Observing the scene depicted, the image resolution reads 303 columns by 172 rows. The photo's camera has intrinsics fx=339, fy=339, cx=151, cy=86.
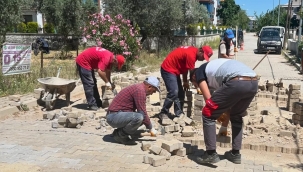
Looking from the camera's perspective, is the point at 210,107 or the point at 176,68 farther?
Result: the point at 176,68

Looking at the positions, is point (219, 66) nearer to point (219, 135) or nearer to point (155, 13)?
point (219, 135)

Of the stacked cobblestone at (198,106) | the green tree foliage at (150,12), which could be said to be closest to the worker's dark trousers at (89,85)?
the stacked cobblestone at (198,106)

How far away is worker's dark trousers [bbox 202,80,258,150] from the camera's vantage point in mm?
3898

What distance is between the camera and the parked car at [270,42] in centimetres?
2380

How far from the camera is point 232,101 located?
398 centimetres

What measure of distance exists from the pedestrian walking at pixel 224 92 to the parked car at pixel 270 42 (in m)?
21.1

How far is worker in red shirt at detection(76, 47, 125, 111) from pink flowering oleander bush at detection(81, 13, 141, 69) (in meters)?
5.38

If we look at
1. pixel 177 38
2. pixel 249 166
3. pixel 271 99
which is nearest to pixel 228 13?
pixel 177 38

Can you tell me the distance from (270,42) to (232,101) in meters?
21.4

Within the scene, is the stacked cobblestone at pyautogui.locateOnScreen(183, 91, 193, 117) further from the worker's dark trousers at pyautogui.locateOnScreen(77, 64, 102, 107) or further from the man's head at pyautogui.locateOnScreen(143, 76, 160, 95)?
the worker's dark trousers at pyautogui.locateOnScreen(77, 64, 102, 107)

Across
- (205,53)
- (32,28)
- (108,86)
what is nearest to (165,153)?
(205,53)

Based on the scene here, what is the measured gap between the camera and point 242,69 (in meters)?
3.98

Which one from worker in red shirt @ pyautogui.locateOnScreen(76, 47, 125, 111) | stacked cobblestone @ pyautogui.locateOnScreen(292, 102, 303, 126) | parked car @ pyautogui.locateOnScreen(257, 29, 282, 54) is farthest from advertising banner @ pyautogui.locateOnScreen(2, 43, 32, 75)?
parked car @ pyautogui.locateOnScreen(257, 29, 282, 54)

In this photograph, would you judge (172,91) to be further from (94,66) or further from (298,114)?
(298,114)
